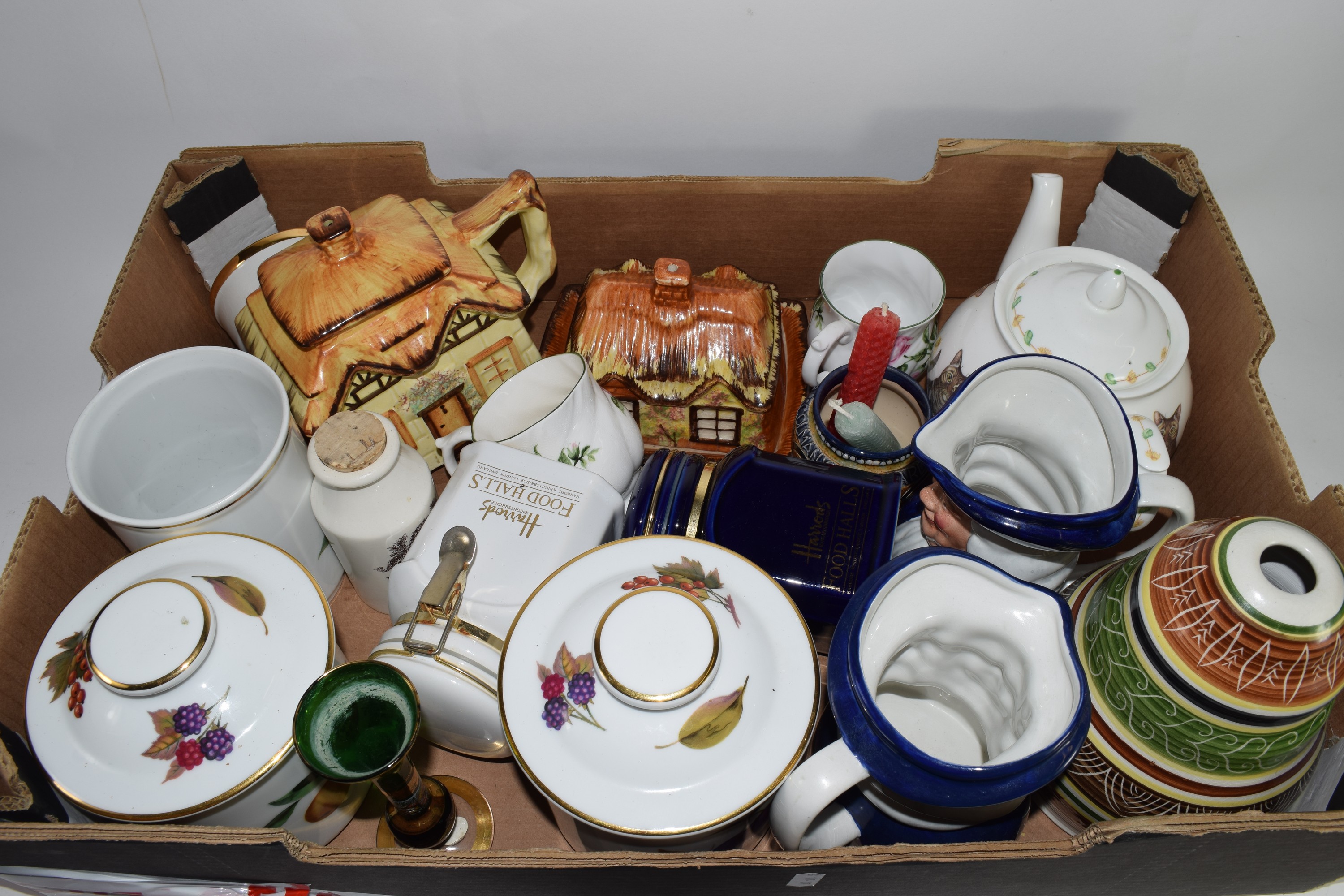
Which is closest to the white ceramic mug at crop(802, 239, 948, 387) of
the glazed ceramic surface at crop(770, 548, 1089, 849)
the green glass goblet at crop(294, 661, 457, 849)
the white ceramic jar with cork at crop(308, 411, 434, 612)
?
the glazed ceramic surface at crop(770, 548, 1089, 849)

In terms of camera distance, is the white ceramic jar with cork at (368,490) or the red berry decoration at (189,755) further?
the white ceramic jar with cork at (368,490)

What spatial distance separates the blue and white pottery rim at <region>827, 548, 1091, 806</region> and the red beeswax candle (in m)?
0.33

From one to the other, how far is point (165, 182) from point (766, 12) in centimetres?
72

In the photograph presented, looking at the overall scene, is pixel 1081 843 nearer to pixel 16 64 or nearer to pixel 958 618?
pixel 958 618

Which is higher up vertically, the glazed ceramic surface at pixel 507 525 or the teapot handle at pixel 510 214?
the teapot handle at pixel 510 214

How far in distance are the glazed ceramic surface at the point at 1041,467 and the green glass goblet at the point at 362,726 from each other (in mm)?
444

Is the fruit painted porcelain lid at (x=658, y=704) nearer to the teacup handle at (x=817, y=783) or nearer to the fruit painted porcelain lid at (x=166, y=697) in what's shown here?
the teacup handle at (x=817, y=783)

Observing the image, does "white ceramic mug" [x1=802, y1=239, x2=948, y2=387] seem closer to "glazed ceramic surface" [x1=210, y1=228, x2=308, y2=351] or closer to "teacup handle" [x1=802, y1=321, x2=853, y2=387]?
"teacup handle" [x1=802, y1=321, x2=853, y2=387]

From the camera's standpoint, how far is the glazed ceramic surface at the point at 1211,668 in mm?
A: 550

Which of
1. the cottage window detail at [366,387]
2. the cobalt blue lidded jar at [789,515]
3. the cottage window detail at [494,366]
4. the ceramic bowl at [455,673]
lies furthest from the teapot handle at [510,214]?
the ceramic bowl at [455,673]

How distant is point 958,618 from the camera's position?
2.10ft

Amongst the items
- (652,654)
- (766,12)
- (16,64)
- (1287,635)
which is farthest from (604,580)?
(16,64)

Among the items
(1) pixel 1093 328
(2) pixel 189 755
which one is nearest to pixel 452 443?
(2) pixel 189 755

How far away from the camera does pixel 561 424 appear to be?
0.79 m
